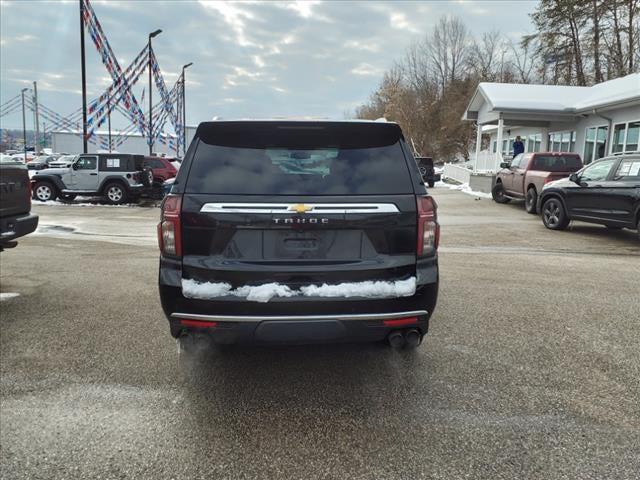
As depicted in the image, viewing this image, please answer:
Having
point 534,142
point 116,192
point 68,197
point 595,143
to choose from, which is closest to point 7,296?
point 116,192

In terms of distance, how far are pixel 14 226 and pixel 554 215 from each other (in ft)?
34.5

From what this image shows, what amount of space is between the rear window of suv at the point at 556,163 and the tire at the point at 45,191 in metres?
16.2

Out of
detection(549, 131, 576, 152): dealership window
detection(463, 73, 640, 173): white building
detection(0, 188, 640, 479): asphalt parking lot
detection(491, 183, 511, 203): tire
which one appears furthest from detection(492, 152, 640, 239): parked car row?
detection(549, 131, 576, 152): dealership window

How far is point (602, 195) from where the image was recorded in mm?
9852

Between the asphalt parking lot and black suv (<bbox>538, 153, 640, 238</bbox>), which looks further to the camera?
black suv (<bbox>538, 153, 640, 238</bbox>)

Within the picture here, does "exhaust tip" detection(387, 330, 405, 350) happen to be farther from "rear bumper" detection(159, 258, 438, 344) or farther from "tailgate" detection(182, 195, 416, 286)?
"tailgate" detection(182, 195, 416, 286)

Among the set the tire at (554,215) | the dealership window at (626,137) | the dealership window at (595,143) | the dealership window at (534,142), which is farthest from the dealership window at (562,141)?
the tire at (554,215)

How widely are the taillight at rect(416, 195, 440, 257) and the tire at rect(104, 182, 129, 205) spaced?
16.3m

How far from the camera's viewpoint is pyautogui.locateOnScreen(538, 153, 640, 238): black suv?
936 cm

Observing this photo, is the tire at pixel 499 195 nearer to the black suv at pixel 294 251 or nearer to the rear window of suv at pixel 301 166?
the rear window of suv at pixel 301 166

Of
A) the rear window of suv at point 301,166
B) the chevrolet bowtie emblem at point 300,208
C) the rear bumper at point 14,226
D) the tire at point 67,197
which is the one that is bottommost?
the tire at point 67,197

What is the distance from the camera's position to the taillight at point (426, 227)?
310cm

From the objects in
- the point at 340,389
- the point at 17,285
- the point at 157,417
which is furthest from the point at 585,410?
the point at 17,285

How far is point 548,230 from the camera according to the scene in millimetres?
11453
